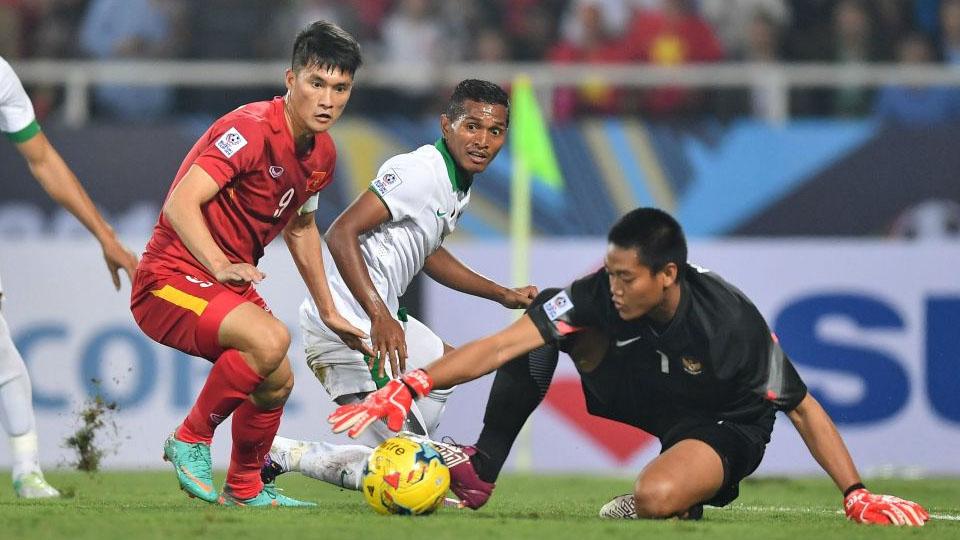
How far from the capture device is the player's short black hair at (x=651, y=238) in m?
6.34

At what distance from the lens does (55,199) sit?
24.4 ft

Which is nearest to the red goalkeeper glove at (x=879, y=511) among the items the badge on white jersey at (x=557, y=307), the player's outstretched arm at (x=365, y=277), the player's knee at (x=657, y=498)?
the player's knee at (x=657, y=498)

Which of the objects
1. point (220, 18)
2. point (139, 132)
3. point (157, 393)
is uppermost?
point (220, 18)

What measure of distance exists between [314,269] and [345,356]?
0.47 metres

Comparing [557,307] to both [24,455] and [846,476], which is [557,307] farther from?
[24,455]

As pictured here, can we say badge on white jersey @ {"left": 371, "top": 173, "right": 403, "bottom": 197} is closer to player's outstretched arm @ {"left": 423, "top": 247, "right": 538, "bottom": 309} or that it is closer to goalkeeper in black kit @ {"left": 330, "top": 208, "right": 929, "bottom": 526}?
player's outstretched arm @ {"left": 423, "top": 247, "right": 538, "bottom": 309}

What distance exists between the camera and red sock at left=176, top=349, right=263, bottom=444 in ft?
21.5

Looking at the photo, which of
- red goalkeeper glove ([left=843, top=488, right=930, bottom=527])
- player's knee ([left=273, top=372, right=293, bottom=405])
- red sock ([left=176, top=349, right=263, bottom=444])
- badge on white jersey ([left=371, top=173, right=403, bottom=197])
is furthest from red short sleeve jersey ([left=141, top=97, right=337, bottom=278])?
red goalkeeper glove ([left=843, top=488, right=930, bottom=527])

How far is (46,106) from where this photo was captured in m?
12.7

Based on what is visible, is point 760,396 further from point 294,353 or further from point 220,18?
point 220,18

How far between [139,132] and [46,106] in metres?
0.98

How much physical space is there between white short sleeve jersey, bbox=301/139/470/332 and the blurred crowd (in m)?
5.68

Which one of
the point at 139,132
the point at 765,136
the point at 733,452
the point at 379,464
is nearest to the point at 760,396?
the point at 733,452

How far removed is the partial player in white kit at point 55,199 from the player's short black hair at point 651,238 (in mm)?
2209
